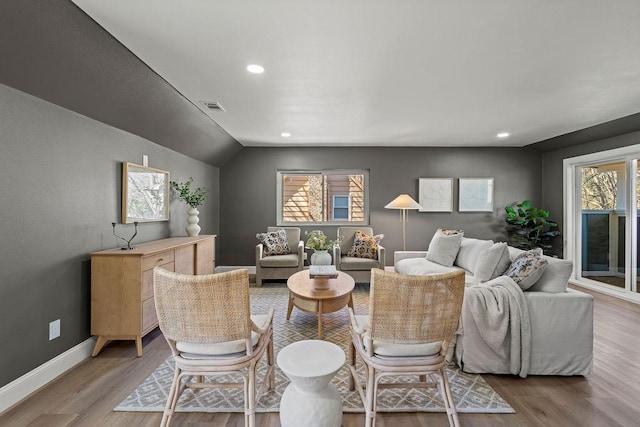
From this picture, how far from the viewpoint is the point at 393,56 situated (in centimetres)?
231

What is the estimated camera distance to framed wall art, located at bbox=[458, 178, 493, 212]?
5.75 m

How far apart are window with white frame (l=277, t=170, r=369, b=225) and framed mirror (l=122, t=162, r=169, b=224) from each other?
2.35 m

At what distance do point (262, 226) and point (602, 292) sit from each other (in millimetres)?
5607

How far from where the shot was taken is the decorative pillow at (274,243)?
4.97m

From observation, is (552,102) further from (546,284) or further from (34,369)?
(34,369)

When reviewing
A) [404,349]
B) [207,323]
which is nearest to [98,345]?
[207,323]

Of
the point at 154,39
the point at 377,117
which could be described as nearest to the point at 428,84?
the point at 377,117

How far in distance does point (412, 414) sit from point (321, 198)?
4.35 m

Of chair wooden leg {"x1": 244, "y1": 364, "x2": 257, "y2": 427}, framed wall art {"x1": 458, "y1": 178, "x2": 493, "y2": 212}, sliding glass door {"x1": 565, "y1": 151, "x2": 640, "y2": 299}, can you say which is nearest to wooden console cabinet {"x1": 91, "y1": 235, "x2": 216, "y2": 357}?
chair wooden leg {"x1": 244, "y1": 364, "x2": 257, "y2": 427}

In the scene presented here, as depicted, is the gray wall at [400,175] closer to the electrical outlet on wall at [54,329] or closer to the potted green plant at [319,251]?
the potted green plant at [319,251]

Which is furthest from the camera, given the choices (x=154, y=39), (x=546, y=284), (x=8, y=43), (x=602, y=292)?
(x=602, y=292)

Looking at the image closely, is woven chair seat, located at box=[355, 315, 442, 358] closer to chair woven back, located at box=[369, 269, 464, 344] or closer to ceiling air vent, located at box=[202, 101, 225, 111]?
chair woven back, located at box=[369, 269, 464, 344]

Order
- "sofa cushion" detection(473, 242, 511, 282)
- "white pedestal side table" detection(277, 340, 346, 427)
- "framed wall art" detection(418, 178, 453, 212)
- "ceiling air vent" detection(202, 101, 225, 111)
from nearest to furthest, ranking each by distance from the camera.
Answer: "white pedestal side table" detection(277, 340, 346, 427), "sofa cushion" detection(473, 242, 511, 282), "ceiling air vent" detection(202, 101, 225, 111), "framed wall art" detection(418, 178, 453, 212)

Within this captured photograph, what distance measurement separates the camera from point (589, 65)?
7.98 feet
